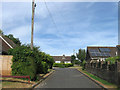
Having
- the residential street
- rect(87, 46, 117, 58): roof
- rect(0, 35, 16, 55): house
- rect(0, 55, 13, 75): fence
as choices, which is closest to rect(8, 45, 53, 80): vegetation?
rect(0, 55, 13, 75): fence

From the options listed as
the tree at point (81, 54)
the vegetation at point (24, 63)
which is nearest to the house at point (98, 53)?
the tree at point (81, 54)

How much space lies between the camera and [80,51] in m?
78.2

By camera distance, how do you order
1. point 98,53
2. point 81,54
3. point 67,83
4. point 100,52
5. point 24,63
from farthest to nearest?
point 81,54, point 100,52, point 98,53, point 24,63, point 67,83

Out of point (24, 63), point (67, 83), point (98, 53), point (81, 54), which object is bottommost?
point (67, 83)

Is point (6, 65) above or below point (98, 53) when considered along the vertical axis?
below

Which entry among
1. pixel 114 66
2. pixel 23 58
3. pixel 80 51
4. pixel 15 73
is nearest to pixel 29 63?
pixel 23 58

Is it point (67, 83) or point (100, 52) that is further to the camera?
point (100, 52)

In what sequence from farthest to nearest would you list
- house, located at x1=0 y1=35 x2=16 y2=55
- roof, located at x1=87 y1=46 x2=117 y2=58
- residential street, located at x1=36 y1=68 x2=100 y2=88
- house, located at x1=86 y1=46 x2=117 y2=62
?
roof, located at x1=87 y1=46 x2=117 y2=58 < house, located at x1=86 y1=46 x2=117 y2=62 < house, located at x1=0 y1=35 x2=16 y2=55 < residential street, located at x1=36 y1=68 x2=100 y2=88

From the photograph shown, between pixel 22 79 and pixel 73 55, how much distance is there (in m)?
68.9

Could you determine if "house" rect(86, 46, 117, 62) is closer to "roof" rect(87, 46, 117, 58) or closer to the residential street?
"roof" rect(87, 46, 117, 58)

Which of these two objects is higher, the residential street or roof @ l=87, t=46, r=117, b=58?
roof @ l=87, t=46, r=117, b=58

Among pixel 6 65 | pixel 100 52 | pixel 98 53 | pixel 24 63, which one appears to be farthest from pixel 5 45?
pixel 100 52

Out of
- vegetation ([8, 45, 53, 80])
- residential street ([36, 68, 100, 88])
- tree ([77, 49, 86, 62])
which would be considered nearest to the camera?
residential street ([36, 68, 100, 88])

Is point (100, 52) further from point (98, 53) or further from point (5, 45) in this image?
point (5, 45)
